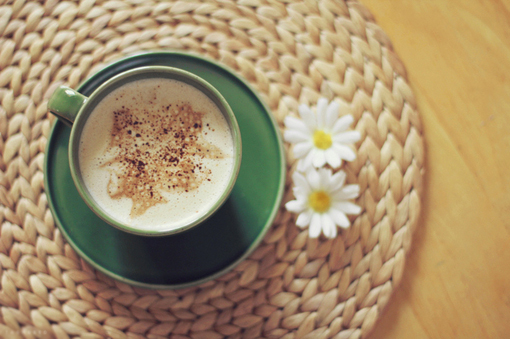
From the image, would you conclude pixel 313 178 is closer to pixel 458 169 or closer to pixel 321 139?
pixel 321 139

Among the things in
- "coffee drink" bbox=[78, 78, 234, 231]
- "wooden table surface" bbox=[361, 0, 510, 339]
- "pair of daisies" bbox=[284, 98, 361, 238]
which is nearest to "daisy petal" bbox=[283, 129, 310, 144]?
"pair of daisies" bbox=[284, 98, 361, 238]

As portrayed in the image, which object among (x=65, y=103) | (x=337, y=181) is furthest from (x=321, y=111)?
(x=65, y=103)


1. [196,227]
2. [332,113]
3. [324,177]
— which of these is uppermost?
[332,113]

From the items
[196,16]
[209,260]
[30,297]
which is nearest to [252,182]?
[209,260]

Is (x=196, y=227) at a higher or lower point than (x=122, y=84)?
lower

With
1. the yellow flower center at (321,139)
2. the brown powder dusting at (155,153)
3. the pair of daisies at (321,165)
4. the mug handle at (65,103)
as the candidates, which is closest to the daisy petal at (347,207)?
the pair of daisies at (321,165)

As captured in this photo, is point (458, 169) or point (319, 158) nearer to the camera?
point (319, 158)

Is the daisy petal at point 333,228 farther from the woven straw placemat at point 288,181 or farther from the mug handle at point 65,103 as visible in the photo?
the mug handle at point 65,103

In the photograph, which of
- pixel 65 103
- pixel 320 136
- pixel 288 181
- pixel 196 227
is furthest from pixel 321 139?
pixel 65 103
